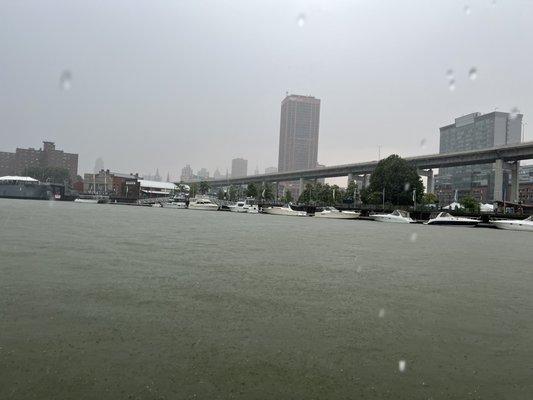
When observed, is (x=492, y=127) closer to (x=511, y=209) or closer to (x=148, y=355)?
(x=511, y=209)

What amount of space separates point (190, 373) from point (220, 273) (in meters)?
7.53

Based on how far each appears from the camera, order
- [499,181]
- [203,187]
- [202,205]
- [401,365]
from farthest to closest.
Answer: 1. [203,187]
2. [202,205]
3. [499,181]
4. [401,365]

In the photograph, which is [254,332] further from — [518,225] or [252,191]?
[252,191]

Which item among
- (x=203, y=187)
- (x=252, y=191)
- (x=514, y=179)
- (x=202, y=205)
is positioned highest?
(x=514, y=179)

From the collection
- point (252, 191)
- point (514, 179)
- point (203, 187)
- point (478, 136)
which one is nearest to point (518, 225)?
point (514, 179)

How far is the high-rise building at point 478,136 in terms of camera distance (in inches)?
5030

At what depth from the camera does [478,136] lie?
132 meters

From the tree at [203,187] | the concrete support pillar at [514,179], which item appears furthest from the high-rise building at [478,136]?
the tree at [203,187]

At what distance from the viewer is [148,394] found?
4.90 m

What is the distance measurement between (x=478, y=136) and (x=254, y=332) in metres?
141

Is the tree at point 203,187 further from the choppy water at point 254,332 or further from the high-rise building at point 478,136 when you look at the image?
the choppy water at point 254,332

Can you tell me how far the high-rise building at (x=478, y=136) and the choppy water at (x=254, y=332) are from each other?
364ft

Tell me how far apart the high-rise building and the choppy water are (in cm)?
11109

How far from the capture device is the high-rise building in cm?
12775
